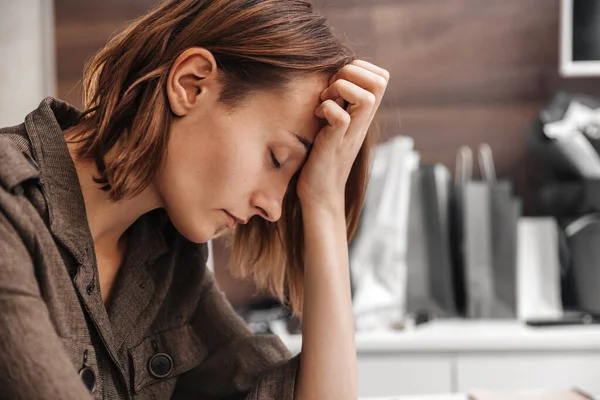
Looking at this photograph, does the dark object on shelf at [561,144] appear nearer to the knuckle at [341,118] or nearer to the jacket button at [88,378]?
the knuckle at [341,118]

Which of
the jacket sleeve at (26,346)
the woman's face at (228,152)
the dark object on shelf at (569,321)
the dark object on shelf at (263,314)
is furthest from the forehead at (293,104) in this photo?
the dark object on shelf at (569,321)

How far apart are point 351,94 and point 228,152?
182 mm

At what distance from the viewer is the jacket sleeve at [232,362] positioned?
1.09 m

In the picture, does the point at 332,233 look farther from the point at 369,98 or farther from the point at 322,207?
the point at 369,98

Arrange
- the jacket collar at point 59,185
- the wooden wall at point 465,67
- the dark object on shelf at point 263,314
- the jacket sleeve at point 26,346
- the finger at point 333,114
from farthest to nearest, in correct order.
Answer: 1. the wooden wall at point 465,67
2. the dark object on shelf at point 263,314
3. the finger at point 333,114
4. the jacket collar at point 59,185
5. the jacket sleeve at point 26,346

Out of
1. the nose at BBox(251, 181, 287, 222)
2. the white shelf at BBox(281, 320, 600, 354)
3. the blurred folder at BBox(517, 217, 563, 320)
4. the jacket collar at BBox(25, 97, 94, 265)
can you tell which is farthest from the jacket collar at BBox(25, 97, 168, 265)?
the blurred folder at BBox(517, 217, 563, 320)

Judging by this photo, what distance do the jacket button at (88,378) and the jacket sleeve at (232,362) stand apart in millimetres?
230

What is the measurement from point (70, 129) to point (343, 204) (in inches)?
16.3

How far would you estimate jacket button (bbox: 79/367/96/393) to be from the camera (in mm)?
924

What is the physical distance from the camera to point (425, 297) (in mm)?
2135

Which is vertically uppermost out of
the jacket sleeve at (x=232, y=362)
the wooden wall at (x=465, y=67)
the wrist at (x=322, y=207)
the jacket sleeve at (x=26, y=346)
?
the wooden wall at (x=465, y=67)

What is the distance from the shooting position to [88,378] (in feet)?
3.07

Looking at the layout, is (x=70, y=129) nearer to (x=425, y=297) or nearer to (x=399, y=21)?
(x=425, y=297)

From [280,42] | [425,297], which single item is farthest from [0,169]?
[425,297]
